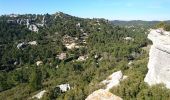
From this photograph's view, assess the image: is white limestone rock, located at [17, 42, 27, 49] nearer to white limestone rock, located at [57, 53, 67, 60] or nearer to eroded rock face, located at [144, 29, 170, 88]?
white limestone rock, located at [57, 53, 67, 60]

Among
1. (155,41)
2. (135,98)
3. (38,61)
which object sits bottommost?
(38,61)

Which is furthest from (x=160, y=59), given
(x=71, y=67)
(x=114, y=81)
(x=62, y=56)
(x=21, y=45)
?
(x=21, y=45)

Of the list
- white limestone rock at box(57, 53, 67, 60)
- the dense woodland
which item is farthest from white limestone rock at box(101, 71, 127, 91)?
white limestone rock at box(57, 53, 67, 60)

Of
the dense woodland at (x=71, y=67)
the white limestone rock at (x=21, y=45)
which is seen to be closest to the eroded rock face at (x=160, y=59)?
the dense woodland at (x=71, y=67)

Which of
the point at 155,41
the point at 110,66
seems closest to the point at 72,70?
the point at 110,66

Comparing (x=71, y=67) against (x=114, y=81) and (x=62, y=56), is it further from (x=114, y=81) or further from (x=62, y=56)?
(x=114, y=81)

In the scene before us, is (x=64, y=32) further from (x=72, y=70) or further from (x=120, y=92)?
(x=120, y=92)
